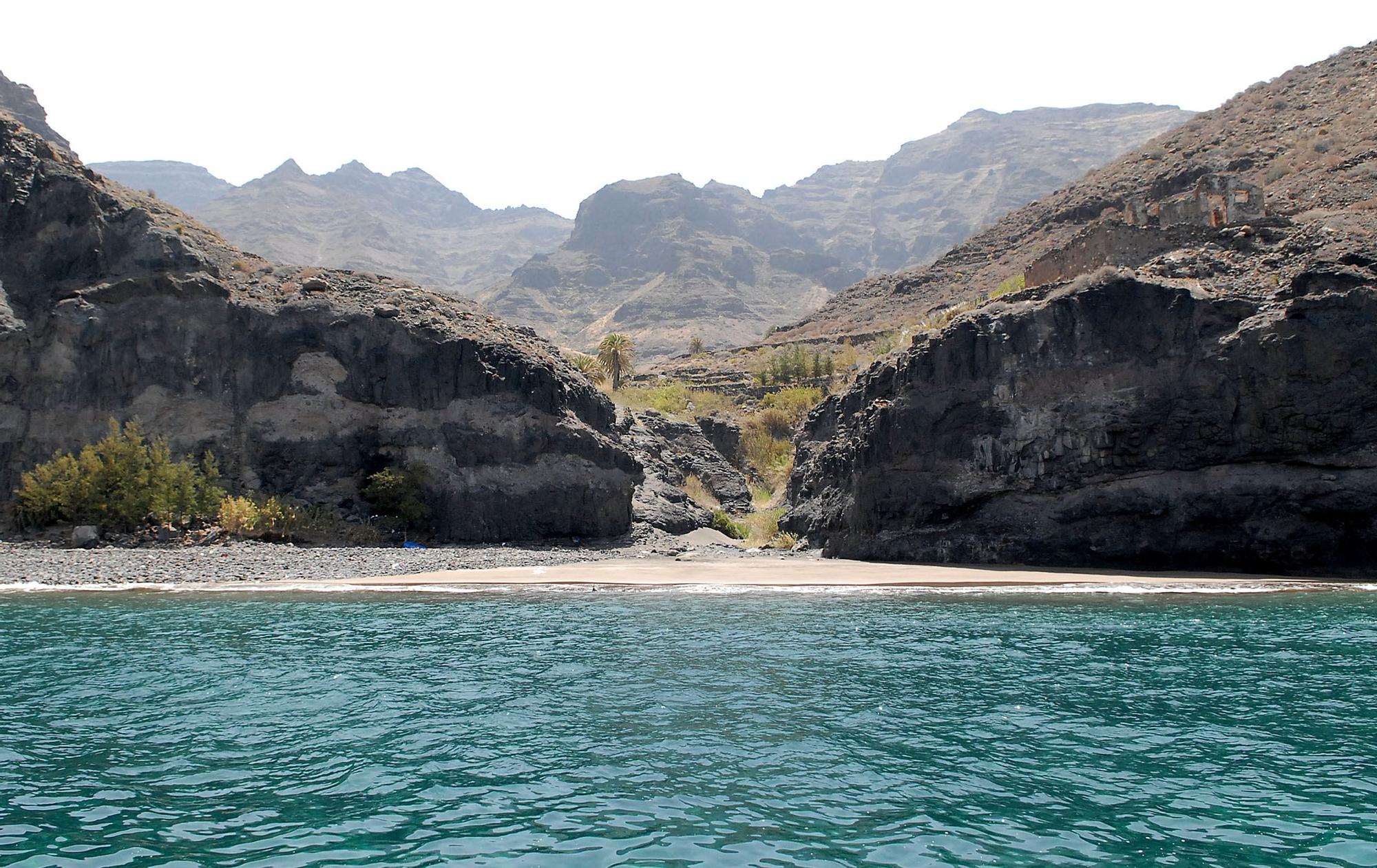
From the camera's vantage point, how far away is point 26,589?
25.7 meters

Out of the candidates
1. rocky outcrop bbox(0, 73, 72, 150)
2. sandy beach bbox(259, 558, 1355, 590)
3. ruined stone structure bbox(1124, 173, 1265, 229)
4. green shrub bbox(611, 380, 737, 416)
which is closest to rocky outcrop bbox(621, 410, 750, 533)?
green shrub bbox(611, 380, 737, 416)

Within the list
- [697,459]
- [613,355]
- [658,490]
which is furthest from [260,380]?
[613,355]

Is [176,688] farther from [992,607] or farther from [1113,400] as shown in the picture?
[1113,400]

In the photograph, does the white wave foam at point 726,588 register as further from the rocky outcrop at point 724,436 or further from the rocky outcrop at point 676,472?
the rocky outcrop at point 724,436

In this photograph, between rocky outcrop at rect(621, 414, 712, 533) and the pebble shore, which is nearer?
the pebble shore

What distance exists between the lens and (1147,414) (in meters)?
29.7

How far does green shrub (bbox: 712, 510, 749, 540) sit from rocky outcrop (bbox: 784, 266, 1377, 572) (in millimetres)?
9385

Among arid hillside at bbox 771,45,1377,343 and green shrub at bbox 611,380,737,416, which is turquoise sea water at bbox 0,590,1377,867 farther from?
green shrub at bbox 611,380,737,416

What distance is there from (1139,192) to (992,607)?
54.9m

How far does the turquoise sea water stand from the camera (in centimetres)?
847

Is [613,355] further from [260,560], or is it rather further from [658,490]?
[260,560]

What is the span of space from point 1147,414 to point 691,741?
23.3m

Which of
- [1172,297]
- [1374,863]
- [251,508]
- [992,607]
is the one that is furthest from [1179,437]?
[251,508]

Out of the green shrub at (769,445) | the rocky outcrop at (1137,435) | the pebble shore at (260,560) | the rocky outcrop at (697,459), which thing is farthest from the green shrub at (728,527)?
the green shrub at (769,445)
